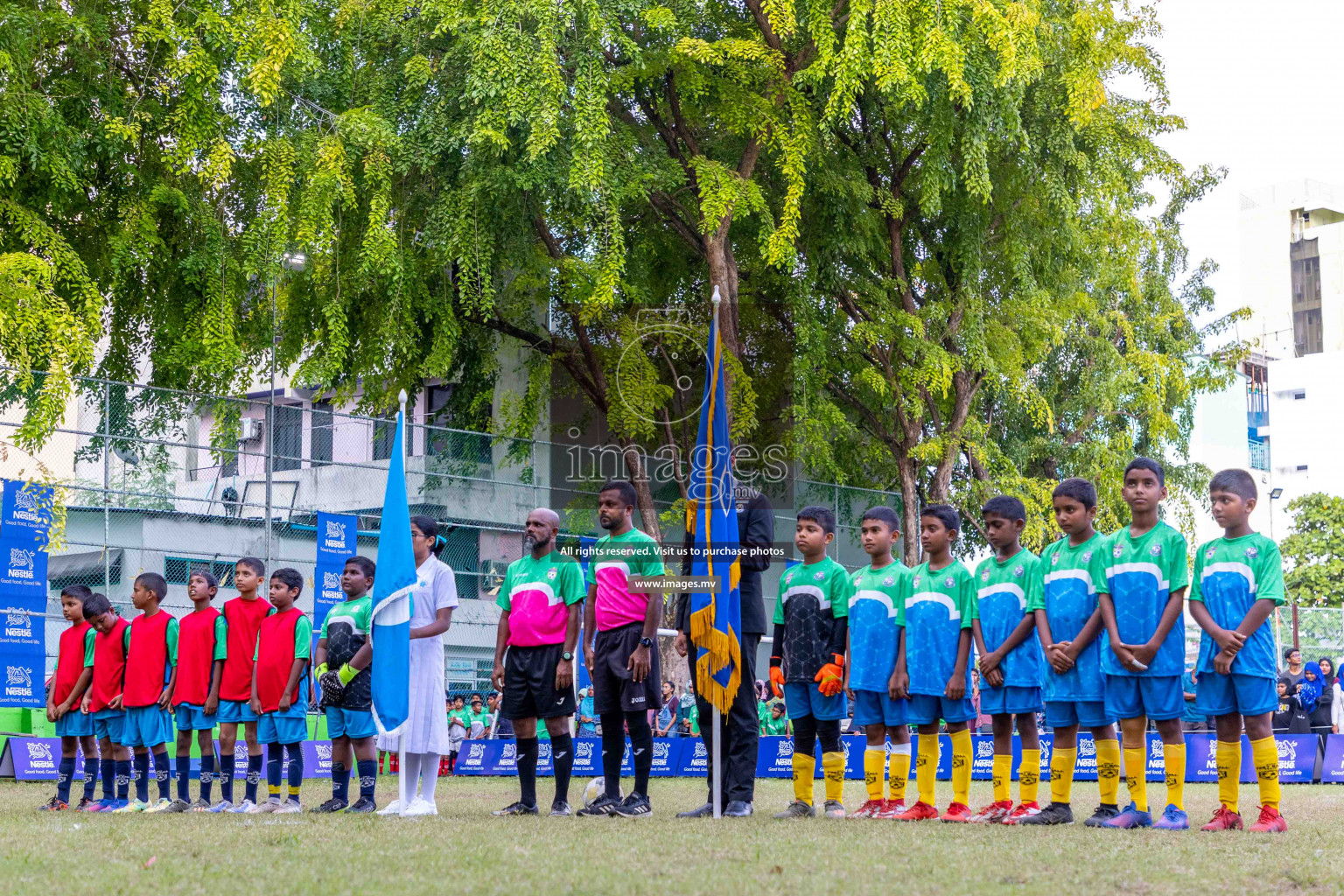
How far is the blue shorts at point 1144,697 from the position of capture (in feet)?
26.5

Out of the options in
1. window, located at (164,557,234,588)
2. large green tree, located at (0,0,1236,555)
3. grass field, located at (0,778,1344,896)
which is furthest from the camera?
window, located at (164,557,234,588)

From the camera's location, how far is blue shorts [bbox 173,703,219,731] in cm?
1062

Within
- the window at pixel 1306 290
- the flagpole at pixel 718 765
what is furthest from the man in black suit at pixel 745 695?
the window at pixel 1306 290

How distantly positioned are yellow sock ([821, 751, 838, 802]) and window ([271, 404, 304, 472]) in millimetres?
13268

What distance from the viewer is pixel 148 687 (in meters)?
10.7

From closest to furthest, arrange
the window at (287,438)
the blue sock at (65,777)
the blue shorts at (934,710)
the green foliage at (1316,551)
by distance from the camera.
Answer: the blue shorts at (934,710) < the blue sock at (65,777) < the window at (287,438) < the green foliage at (1316,551)

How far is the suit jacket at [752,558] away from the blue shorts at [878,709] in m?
0.79

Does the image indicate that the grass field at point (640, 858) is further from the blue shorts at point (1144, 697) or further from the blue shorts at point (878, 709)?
the blue shorts at point (878, 709)

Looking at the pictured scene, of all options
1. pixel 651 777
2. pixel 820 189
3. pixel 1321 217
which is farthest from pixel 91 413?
pixel 1321 217

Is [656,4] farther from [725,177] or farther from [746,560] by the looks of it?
[746,560]

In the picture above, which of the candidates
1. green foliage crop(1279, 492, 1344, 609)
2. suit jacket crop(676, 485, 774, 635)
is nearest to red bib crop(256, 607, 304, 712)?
suit jacket crop(676, 485, 774, 635)

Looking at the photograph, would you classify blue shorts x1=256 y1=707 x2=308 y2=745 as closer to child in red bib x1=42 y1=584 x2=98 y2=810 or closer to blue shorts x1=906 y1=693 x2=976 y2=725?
child in red bib x1=42 y1=584 x2=98 y2=810

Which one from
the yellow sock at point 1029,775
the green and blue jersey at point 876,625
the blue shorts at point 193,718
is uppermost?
the green and blue jersey at point 876,625

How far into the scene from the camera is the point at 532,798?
9508 millimetres
